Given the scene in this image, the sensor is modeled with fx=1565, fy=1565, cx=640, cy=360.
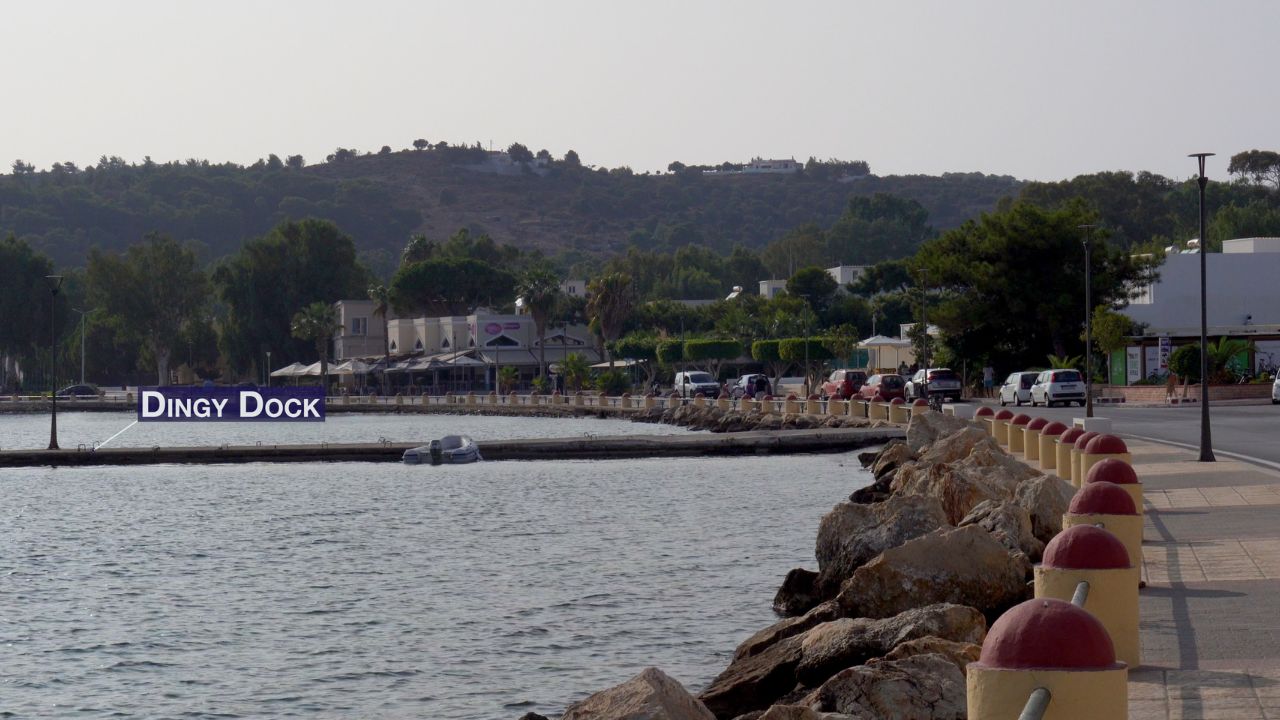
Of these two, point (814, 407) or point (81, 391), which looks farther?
point (81, 391)

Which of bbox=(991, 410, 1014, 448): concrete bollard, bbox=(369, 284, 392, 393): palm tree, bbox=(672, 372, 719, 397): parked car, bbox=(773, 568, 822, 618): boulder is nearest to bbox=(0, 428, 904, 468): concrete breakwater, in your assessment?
bbox=(991, 410, 1014, 448): concrete bollard

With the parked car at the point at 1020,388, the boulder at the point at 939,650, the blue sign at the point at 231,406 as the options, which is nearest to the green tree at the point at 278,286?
the blue sign at the point at 231,406

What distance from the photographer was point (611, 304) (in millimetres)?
116062

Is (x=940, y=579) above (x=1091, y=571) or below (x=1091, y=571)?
below

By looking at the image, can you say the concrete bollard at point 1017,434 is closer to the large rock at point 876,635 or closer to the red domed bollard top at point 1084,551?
the large rock at point 876,635

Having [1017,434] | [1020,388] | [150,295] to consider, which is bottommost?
[1017,434]

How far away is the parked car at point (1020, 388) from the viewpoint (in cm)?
6188

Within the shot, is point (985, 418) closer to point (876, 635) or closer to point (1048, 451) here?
point (1048, 451)

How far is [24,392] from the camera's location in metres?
154

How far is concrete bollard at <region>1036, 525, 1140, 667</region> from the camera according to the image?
29.1 ft

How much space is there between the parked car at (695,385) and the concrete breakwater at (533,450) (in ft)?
108

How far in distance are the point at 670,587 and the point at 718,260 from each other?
578ft

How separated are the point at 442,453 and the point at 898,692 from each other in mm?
41956

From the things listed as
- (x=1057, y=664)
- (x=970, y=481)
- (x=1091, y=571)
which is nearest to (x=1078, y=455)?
(x=970, y=481)
